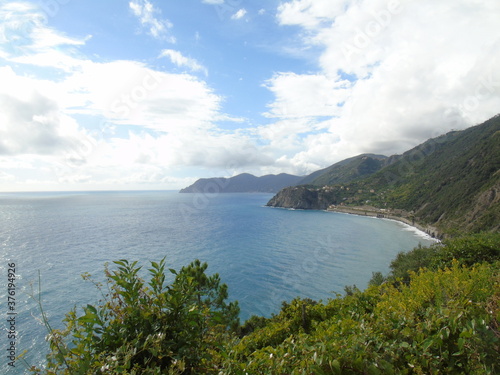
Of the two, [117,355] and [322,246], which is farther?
[322,246]

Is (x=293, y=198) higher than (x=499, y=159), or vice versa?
(x=499, y=159)

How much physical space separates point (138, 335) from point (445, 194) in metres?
128

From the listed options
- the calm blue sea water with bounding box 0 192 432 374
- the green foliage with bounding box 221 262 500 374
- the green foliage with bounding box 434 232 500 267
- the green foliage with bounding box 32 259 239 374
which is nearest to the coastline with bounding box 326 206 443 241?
the calm blue sea water with bounding box 0 192 432 374

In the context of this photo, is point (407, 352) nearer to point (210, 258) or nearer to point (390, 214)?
point (210, 258)

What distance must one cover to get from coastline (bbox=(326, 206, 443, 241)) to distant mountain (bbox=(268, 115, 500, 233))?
2.12 meters

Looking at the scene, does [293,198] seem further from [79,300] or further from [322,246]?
[79,300]

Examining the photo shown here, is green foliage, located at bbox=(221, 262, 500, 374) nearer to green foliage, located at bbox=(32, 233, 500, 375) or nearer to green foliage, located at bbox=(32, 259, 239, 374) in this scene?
green foliage, located at bbox=(32, 233, 500, 375)

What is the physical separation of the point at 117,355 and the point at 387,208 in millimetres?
151157

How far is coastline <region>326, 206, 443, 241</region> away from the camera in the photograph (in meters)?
79.3

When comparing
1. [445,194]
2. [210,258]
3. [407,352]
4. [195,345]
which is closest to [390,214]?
[445,194]

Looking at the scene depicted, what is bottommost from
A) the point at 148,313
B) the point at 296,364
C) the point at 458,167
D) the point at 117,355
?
the point at 296,364

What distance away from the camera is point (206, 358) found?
3303 mm

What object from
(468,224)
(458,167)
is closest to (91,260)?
(468,224)

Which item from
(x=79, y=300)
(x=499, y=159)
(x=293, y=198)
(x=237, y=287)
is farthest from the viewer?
(x=293, y=198)
